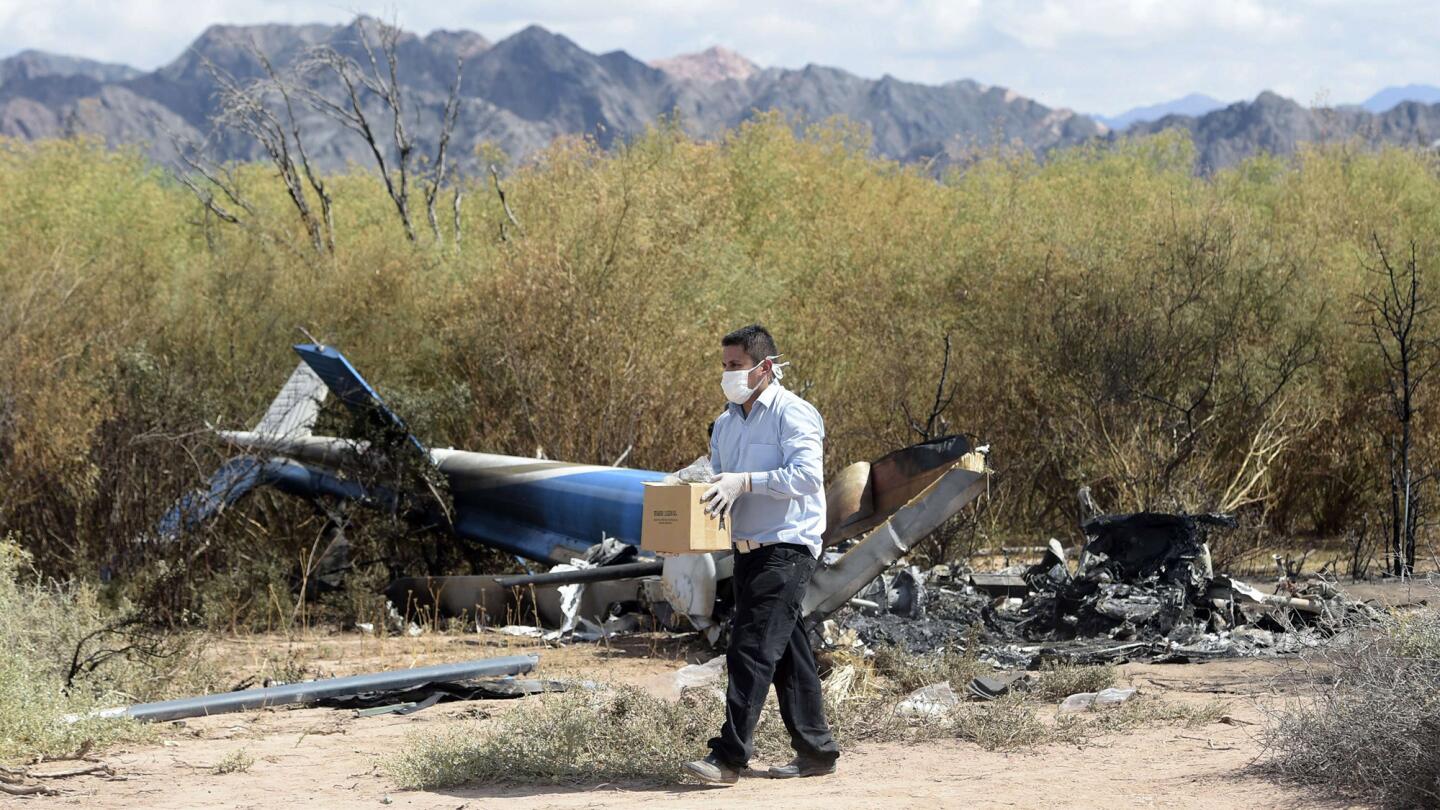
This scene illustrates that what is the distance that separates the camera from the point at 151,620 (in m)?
12.9

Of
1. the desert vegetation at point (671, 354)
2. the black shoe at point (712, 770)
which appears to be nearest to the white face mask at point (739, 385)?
the black shoe at point (712, 770)

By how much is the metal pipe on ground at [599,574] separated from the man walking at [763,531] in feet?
17.6

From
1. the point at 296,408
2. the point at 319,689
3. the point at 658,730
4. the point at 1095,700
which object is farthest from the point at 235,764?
the point at 296,408

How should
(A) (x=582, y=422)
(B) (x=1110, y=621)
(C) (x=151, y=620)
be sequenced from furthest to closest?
(A) (x=582, y=422), (C) (x=151, y=620), (B) (x=1110, y=621)

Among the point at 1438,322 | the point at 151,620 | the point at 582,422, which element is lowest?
the point at 151,620

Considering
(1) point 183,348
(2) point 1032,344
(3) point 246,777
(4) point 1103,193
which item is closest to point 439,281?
(1) point 183,348

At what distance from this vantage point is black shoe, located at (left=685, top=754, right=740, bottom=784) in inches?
273

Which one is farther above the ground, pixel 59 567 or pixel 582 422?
pixel 582 422

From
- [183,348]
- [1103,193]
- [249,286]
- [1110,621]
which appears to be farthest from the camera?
[1103,193]

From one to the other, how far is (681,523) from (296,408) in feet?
35.2

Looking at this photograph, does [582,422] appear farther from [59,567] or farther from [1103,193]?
[1103,193]

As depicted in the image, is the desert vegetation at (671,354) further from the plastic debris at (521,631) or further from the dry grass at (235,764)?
the dry grass at (235,764)

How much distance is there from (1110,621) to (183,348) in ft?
45.5

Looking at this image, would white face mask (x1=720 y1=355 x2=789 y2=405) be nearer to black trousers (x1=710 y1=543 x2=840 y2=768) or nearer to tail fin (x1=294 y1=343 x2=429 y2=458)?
black trousers (x1=710 y1=543 x2=840 y2=768)
